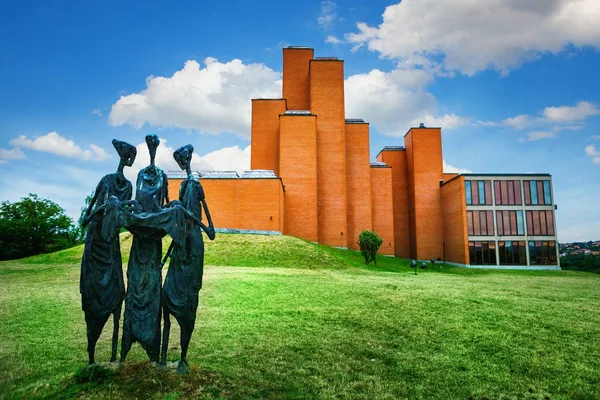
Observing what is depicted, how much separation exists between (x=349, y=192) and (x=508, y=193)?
16641 mm

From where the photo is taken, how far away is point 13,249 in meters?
35.7

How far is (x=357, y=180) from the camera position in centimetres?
4216

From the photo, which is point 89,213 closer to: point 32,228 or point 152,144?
point 152,144

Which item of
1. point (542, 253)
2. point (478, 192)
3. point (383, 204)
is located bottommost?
point (542, 253)

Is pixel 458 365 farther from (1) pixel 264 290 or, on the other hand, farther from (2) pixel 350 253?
(2) pixel 350 253

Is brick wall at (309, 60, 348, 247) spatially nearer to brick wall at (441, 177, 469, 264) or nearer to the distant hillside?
the distant hillside

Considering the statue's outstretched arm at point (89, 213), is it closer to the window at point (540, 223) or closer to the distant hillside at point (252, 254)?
the distant hillside at point (252, 254)

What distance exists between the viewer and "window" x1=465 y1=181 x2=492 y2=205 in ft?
128

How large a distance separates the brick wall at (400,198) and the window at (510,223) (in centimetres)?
1142

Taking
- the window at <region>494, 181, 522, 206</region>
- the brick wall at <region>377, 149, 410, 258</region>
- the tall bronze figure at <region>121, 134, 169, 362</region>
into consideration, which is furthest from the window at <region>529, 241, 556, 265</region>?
the tall bronze figure at <region>121, 134, 169, 362</region>

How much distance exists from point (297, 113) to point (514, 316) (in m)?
32.3

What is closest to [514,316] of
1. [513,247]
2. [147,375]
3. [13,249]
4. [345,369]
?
[345,369]

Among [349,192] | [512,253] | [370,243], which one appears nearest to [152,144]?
[370,243]

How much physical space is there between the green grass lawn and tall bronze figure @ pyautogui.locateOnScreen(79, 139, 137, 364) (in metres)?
0.69
